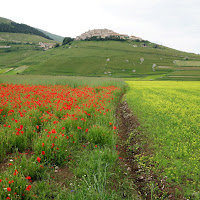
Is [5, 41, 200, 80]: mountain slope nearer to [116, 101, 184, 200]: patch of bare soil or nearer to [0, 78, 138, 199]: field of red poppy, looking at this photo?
[116, 101, 184, 200]: patch of bare soil

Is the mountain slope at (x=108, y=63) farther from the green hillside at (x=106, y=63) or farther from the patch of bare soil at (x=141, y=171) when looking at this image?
the patch of bare soil at (x=141, y=171)

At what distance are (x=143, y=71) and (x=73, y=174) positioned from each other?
106m

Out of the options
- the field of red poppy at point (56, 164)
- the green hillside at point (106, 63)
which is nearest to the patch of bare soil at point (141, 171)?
the field of red poppy at point (56, 164)

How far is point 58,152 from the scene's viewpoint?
5145 mm

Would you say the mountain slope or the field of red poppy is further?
the mountain slope

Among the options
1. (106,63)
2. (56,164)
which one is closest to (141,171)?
(56,164)

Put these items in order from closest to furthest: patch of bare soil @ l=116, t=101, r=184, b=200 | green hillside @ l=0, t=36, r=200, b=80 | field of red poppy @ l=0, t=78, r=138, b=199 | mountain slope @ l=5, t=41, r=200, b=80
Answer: field of red poppy @ l=0, t=78, r=138, b=199 < patch of bare soil @ l=116, t=101, r=184, b=200 < green hillside @ l=0, t=36, r=200, b=80 < mountain slope @ l=5, t=41, r=200, b=80

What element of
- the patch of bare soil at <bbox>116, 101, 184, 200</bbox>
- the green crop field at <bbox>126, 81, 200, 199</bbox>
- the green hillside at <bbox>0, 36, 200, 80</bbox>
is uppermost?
the green hillside at <bbox>0, 36, 200, 80</bbox>

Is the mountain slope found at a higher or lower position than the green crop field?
higher

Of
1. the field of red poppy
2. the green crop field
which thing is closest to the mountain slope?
the green crop field

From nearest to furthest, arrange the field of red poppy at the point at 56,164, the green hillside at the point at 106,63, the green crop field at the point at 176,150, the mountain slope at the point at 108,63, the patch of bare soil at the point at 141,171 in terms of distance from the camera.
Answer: the field of red poppy at the point at 56,164 < the patch of bare soil at the point at 141,171 < the green crop field at the point at 176,150 < the green hillside at the point at 106,63 < the mountain slope at the point at 108,63

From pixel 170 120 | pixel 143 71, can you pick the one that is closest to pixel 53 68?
pixel 143 71

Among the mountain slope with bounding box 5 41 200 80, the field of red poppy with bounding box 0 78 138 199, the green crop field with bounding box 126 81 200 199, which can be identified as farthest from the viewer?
the mountain slope with bounding box 5 41 200 80

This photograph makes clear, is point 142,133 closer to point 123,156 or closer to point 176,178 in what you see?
point 123,156
